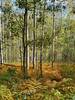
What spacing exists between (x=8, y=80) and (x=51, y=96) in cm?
615

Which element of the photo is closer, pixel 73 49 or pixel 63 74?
pixel 63 74

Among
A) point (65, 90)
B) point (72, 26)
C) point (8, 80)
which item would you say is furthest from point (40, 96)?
point (72, 26)

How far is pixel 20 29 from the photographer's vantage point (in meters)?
27.0

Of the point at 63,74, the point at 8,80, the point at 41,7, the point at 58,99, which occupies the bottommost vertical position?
the point at 63,74

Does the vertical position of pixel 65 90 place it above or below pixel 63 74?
above

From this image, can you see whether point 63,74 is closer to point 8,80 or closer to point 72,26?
point 8,80

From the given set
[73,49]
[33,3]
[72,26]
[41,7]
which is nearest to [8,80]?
[33,3]

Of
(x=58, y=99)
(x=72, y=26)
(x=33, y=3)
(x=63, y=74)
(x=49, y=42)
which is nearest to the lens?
(x=58, y=99)

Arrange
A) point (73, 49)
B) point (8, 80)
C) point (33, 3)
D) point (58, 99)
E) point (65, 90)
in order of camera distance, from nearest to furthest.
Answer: point (58, 99) → point (65, 90) → point (8, 80) → point (33, 3) → point (73, 49)

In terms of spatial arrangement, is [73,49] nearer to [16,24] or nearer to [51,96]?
[16,24]

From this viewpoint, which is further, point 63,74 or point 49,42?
point 49,42

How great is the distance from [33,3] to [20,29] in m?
4.02

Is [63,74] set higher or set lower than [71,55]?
higher

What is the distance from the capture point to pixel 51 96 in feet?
35.8
